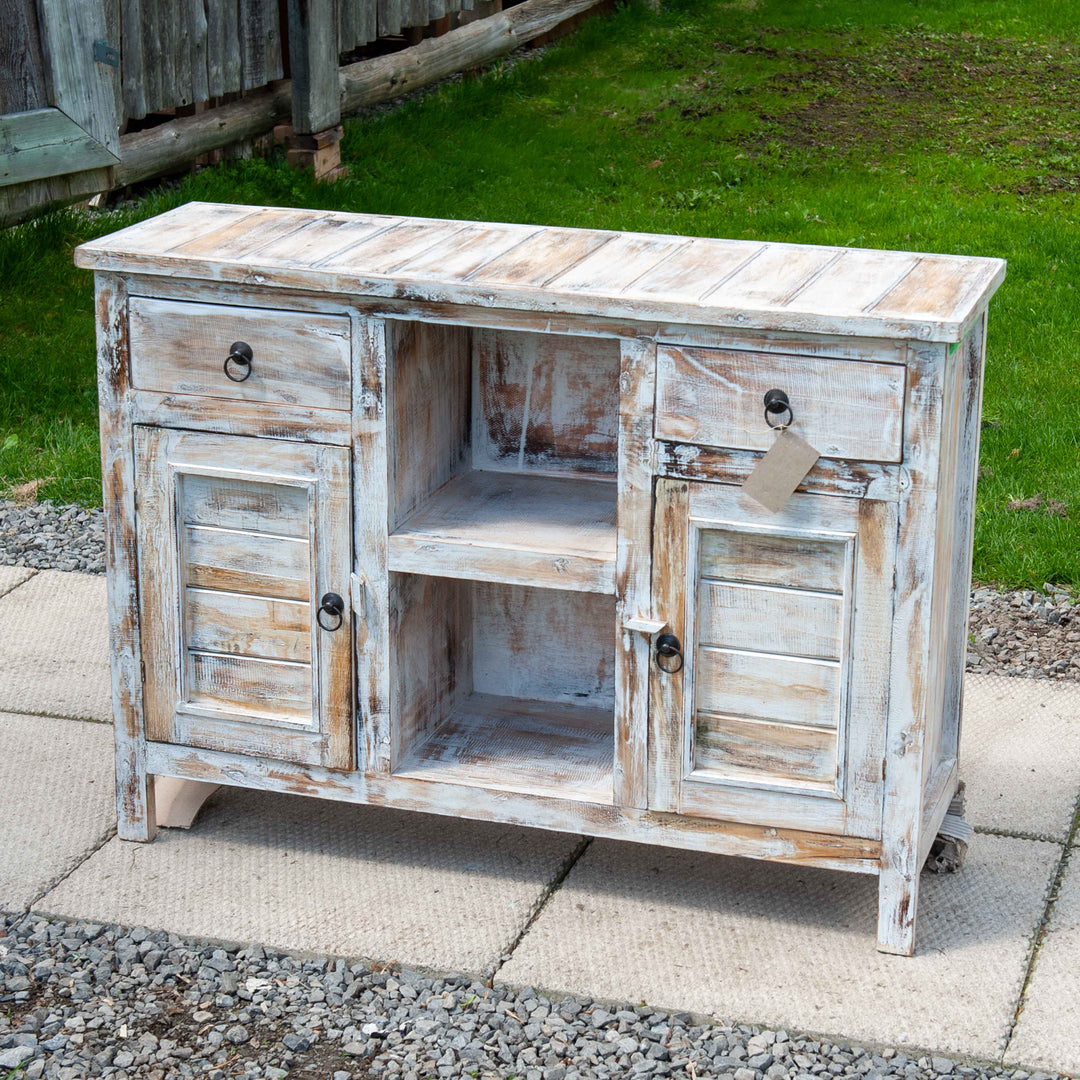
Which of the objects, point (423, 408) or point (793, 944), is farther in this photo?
point (423, 408)

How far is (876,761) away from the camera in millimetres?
3141

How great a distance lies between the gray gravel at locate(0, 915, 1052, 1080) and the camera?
2.95 m

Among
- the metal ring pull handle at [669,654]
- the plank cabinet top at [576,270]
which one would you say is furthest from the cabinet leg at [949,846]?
the plank cabinet top at [576,270]

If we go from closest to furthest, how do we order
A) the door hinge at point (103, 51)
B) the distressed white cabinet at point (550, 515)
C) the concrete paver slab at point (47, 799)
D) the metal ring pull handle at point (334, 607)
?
A: the distressed white cabinet at point (550, 515), the metal ring pull handle at point (334, 607), the concrete paver slab at point (47, 799), the door hinge at point (103, 51)

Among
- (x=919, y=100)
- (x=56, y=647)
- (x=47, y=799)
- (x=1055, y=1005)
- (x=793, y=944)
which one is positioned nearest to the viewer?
(x=1055, y=1005)

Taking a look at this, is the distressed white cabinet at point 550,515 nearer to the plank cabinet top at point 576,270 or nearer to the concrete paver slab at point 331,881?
the plank cabinet top at point 576,270

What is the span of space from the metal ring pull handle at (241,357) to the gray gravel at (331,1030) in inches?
46.5

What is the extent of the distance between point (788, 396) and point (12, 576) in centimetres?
307

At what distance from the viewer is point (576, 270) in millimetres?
3242

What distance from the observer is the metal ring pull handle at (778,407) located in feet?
9.81

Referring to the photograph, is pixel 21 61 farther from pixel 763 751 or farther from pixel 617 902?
pixel 763 751

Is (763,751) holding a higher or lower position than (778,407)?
lower

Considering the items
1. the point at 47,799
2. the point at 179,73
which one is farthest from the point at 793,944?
the point at 179,73

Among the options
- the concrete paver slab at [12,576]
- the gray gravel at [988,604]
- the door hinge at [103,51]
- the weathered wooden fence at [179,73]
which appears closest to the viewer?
the gray gravel at [988,604]
